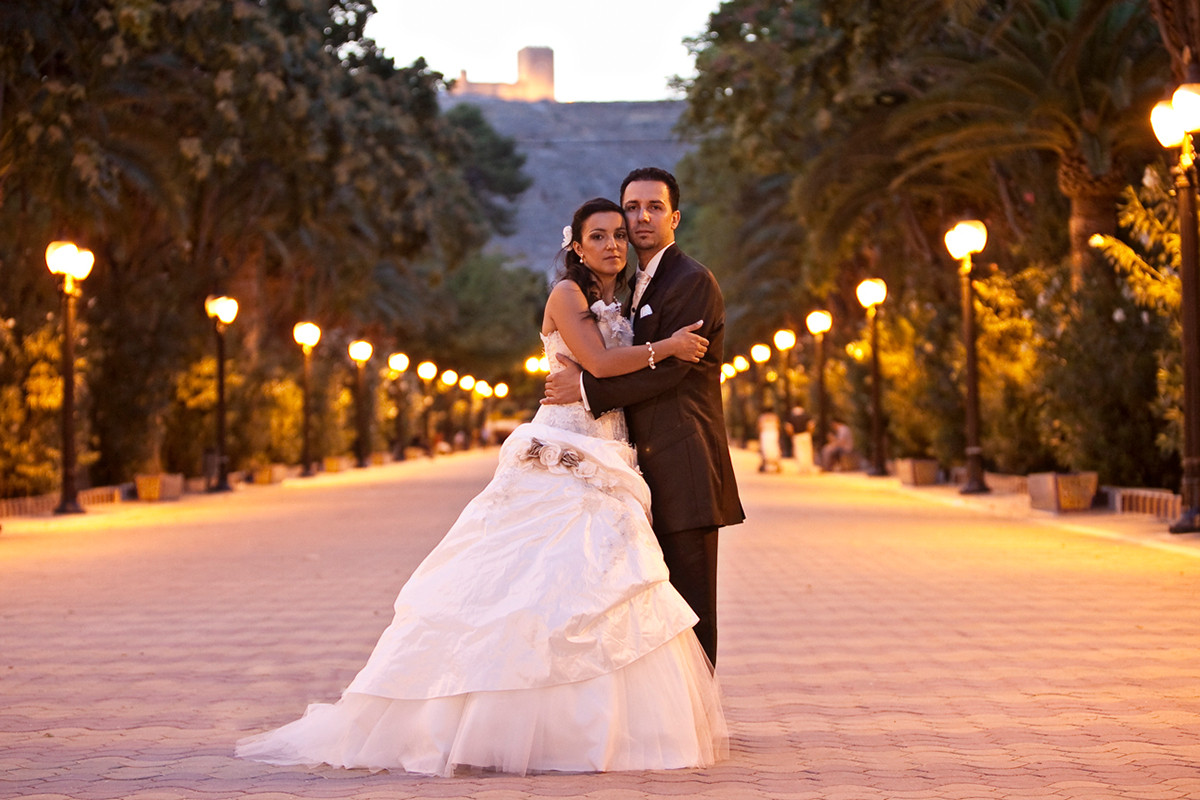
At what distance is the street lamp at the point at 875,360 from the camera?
111ft

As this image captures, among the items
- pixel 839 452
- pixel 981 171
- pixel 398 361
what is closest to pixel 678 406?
pixel 981 171

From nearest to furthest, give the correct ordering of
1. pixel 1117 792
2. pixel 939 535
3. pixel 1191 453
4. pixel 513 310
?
pixel 1117 792 < pixel 1191 453 < pixel 939 535 < pixel 513 310

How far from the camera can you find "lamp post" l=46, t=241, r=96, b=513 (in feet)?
78.2

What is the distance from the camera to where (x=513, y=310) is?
280 ft

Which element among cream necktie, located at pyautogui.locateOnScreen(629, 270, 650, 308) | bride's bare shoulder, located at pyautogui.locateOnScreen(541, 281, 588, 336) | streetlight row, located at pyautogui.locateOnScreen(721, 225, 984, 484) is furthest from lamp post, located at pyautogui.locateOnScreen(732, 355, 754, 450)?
bride's bare shoulder, located at pyautogui.locateOnScreen(541, 281, 588, 336)

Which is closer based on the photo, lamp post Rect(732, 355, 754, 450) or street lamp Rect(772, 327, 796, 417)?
street lamp Rect(772, 327, 796, 417)

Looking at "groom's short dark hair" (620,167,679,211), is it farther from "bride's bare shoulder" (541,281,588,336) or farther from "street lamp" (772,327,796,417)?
"street lamp" (772,327,796,417)

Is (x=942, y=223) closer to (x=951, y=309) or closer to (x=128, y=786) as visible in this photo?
(x=951, y=309)

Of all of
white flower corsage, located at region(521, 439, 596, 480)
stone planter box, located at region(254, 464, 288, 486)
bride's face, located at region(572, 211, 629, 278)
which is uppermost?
bride's face, located at region(572, 211, 629, 278)

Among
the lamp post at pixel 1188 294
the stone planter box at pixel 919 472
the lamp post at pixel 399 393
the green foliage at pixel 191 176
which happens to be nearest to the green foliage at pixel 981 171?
the stone planter box at pixel 919 472

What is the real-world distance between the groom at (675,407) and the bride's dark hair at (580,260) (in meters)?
0.16

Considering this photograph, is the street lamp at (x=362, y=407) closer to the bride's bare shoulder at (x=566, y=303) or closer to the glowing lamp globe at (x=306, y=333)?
the glowing lamp globe at (x=306, y=333)

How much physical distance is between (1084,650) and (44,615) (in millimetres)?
6980

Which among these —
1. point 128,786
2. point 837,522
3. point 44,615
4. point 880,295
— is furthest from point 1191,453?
point 880,295
